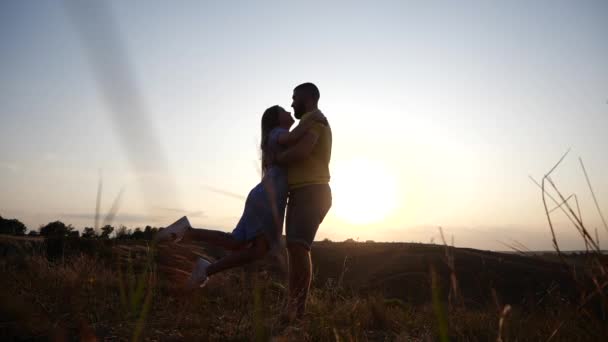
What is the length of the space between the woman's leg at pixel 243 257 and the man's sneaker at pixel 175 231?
349 millimetres

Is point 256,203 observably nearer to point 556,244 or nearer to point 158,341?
point 158,341

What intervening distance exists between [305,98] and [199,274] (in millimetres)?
1615

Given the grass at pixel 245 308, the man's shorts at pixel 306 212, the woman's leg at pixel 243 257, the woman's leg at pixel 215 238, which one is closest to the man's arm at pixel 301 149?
the man's shorts at pixel 306 212

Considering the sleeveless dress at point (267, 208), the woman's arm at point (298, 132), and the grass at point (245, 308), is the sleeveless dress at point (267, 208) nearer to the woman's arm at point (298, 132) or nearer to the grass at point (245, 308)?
the woman's arm at point (298, 132)

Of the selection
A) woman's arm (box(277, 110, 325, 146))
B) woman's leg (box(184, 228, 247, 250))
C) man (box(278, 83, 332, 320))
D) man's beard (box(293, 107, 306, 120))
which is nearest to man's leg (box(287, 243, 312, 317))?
man (box(278, 83, 332, 320))

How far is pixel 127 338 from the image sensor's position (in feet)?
7.27

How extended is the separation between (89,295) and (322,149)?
2.01 m

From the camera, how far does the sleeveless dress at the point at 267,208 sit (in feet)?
10.8

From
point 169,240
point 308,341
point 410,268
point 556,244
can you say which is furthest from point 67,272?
point 410,268

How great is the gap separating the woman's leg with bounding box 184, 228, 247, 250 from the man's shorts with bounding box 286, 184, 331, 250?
42cm

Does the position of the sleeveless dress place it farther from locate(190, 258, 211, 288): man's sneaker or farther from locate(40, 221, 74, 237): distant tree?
locate(40, 221, 74, 237): distant tree

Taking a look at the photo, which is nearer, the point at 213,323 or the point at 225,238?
the point at 213,323

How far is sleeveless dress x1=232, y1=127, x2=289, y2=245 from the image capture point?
3.31 meters

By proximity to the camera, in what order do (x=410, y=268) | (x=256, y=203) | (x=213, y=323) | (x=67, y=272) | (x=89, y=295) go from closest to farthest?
(x=213, y=323) < (x=89, y=295) < (x=256, y=203) < (x=67, y=272) < (x=410, y=268)
